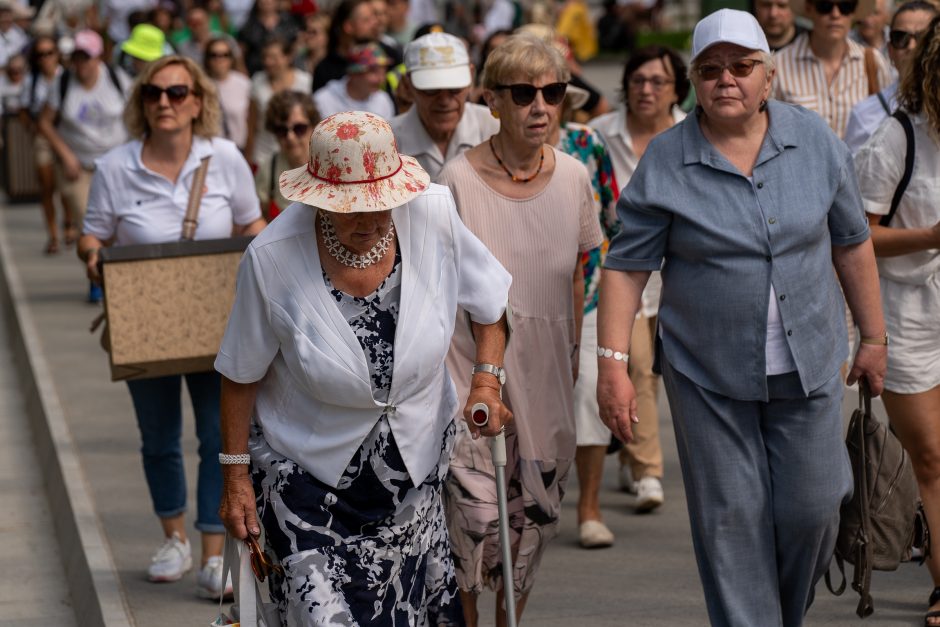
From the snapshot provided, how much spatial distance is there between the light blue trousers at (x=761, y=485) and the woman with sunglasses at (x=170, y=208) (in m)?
2.48

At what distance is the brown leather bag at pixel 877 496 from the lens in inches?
209

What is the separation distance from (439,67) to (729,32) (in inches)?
88.9

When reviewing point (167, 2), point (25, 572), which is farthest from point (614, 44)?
point (25, 572)

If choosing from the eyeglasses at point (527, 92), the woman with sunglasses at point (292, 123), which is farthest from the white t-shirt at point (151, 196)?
the eyeglasses at point (527, 92)

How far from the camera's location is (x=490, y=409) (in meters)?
4.84

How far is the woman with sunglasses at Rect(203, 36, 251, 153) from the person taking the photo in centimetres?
1362

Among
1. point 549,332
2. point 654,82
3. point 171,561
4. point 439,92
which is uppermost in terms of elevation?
point 439,92

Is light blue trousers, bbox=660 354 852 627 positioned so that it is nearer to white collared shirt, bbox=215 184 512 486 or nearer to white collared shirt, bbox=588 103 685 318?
white collared shirt, bbox=215 184 512 486

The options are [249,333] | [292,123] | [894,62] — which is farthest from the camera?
[292,123]

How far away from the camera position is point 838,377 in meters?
4.95

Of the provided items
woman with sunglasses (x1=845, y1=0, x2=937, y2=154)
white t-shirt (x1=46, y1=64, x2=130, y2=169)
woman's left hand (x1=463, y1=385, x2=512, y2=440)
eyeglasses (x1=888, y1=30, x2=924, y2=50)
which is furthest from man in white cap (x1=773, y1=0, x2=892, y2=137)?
white t-shirt (x1=46, y1=64, x2=130, y2=169)

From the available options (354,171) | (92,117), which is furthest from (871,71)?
(92,117)

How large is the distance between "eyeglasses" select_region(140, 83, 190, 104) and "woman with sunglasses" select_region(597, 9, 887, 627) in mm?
2379

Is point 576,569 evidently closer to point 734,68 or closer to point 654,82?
point 654,82
